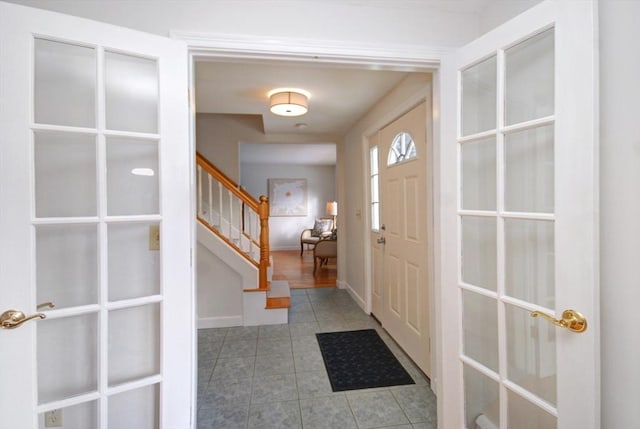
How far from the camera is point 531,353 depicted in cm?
117

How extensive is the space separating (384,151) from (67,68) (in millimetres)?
2369

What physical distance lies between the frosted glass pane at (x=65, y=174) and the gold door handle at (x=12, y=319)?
1.16 feet

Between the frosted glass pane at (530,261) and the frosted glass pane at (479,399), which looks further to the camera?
the frosted glass pane at (479,399)

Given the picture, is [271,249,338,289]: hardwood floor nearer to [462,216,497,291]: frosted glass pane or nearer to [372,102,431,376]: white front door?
[372,102,431,376]: white front door

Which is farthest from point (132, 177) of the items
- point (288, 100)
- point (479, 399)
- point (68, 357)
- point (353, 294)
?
point (353, 294)

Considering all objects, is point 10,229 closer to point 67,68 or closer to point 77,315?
point 77,315

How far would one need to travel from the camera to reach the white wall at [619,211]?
0.91 metres

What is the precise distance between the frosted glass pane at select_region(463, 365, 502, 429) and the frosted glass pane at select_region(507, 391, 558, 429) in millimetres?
72

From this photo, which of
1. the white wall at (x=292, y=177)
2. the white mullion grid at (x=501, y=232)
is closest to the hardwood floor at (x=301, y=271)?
the white wall at (x=292, y=177)

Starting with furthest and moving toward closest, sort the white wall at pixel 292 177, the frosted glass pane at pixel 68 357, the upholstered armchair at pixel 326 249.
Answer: the white wall at pixel 292 177
the upholstered armchair at pixel 326 249
the frosted glass pane at pixel 68 357

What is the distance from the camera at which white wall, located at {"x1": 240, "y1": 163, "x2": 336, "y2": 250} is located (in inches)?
321

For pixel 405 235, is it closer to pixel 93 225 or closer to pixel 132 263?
pixel 132 263

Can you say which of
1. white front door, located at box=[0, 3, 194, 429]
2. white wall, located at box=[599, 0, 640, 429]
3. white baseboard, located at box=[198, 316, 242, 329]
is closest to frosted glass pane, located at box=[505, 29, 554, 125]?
white wall, located at box=[599, 0, 640, 429]

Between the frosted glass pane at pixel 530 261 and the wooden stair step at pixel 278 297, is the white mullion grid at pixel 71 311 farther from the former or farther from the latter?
the wooden stair step at pixel 278 297
